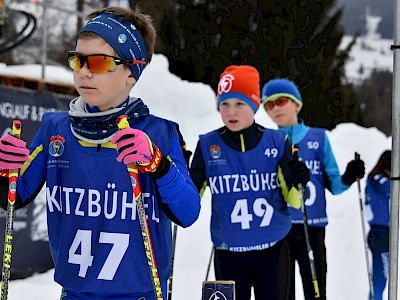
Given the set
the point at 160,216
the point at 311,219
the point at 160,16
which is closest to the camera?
the point at 160,216

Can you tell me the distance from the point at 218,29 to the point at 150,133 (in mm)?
21669

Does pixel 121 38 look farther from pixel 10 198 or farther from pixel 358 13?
pixel 358 13

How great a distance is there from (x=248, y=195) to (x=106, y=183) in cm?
204

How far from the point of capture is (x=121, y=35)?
8.83ft

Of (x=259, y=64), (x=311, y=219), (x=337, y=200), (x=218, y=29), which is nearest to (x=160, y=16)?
(x=218, y=29)

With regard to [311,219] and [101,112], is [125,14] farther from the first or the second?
[311,219]

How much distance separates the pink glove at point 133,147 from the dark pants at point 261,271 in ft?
7.25

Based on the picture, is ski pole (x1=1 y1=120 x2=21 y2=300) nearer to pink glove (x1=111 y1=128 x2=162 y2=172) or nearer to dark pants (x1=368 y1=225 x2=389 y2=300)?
pink glove (x1=111 y1=128 x2=162 y2=172)

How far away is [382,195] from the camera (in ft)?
24.1

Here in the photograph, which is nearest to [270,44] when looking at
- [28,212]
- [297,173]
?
[28,212]

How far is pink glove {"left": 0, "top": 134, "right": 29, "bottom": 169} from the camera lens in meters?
2.58

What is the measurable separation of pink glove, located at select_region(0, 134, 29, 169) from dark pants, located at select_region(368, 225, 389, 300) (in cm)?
499

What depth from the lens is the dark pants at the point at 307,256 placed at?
5.70 meters

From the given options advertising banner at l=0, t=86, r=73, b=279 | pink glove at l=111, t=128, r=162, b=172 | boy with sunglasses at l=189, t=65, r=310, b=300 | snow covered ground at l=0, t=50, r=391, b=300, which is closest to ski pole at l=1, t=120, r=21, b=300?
pink glove at l=111, t=128, r=162, b=172
